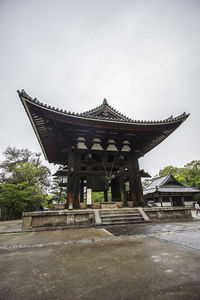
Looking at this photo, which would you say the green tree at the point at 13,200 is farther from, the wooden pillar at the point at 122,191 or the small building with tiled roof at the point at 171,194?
the small building with tiled roof at the point at 171,194

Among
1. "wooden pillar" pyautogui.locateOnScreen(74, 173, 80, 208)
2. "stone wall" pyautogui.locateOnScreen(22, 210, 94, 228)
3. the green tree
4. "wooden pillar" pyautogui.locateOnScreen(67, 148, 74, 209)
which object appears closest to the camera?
"stone wall" pyautogui.locateOnScreen(22, 210, 94, 228)

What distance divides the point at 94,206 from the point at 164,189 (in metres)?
17.8

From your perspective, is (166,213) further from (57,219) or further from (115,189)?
(57,219)

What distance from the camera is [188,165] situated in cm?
3931

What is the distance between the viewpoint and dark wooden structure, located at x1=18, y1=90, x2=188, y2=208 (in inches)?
305

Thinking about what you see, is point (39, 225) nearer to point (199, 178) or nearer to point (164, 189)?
point (164, 189)

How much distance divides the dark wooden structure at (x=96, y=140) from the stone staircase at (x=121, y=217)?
1.44 metres

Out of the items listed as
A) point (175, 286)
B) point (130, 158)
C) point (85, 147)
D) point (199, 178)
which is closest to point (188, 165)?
point (199, 178)

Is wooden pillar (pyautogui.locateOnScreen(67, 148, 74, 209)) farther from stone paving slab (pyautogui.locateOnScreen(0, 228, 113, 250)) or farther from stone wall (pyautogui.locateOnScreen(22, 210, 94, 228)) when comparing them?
stone paving slab (pyautogui.locateOnScreen(0, 228, 113, 250))

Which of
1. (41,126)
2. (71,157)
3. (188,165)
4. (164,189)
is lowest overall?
(164,189)

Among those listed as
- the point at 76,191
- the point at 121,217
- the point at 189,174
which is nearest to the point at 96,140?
the point at 76,191

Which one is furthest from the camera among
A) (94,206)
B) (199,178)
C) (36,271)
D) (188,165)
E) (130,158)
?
(188,165)

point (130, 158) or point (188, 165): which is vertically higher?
point (188, 165)

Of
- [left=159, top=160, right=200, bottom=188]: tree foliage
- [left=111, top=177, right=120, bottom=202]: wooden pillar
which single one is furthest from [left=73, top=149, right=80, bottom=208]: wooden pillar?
[left=159, top=160, right=200, bottom=188]: tree foliage
